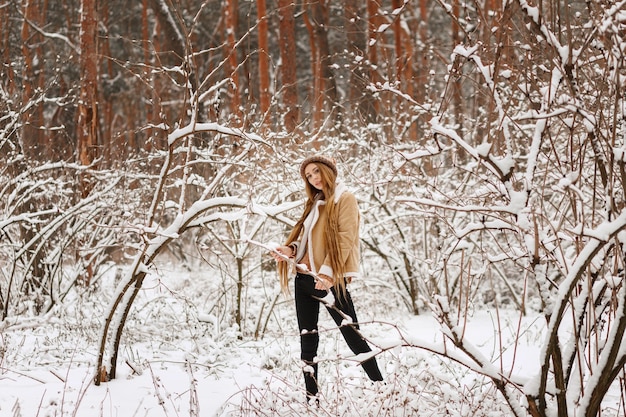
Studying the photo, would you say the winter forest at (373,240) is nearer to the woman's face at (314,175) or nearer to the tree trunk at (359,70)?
the tree trunk at (359,70)

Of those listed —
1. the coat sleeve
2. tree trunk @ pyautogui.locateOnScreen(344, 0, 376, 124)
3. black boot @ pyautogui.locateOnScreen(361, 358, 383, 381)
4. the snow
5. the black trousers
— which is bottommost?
the snow

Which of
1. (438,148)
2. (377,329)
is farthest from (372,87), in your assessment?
(377,329)

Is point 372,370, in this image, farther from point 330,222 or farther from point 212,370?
point 212,370

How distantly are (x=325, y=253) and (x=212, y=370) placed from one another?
152cm

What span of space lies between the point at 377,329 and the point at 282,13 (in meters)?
7.68

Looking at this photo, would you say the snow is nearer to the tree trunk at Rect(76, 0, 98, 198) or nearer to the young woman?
the young woman

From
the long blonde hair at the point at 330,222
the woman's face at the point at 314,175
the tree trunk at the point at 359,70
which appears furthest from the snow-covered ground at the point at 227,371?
the tree trunk at the point at 359,70

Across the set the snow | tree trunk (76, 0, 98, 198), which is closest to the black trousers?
the snow

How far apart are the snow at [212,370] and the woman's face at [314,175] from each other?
0.90 meters

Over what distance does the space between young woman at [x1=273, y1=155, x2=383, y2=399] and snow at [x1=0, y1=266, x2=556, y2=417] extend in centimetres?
14

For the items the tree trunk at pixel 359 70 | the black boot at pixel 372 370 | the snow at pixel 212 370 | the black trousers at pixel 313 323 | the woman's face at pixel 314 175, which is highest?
the tree trunk at pixel 359 70

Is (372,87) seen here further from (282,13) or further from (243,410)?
(282,13)

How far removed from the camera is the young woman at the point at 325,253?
373 centimetres

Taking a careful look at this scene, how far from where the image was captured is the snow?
325cm
